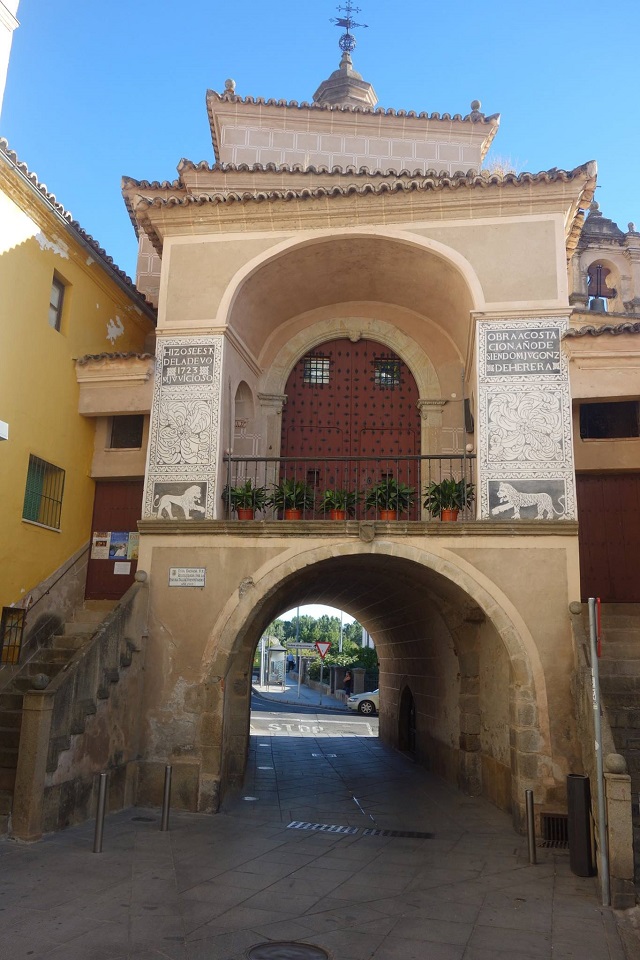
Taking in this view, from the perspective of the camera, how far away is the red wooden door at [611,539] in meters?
12.9

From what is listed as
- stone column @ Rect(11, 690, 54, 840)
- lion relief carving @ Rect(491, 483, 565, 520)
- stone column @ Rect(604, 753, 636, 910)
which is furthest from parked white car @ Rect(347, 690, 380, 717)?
stone column @ Rect(604, 753, 636, 910)

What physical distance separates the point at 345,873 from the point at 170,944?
262 centimetres

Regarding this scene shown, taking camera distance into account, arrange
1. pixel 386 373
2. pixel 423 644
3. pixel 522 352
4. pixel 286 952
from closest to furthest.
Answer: pixel 286 952 < pixel 522 352 < pixel 386 373 < pixel 423 644

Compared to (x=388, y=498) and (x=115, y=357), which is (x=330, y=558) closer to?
(x=388, y=498)

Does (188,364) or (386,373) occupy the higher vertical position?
(386,373)

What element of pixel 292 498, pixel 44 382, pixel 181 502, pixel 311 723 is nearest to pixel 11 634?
pixel 181 502

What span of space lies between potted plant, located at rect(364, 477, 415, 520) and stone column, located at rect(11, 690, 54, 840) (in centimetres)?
516

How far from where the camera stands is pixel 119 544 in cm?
1355

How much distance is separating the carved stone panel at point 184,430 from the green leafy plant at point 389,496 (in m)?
2.37

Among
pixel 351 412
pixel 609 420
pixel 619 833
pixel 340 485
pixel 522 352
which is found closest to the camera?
pixel 619 833

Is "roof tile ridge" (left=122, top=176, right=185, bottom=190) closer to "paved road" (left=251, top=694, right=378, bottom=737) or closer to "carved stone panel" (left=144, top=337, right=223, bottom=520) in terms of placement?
"carved stone panel" (left=144, top=337, right=223, bottom=520)

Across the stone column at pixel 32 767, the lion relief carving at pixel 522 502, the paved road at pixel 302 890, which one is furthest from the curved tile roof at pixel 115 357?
the paved road at pixel 302 890

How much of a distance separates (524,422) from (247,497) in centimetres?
420

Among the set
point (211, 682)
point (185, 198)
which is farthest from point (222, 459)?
point (185, 198)
